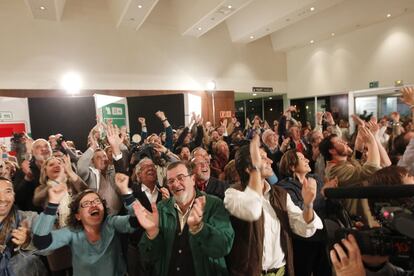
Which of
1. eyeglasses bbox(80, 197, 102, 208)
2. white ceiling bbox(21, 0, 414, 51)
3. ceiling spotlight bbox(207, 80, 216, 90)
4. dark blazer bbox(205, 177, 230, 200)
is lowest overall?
dark blazer bbox(205, 177, 230, 200)

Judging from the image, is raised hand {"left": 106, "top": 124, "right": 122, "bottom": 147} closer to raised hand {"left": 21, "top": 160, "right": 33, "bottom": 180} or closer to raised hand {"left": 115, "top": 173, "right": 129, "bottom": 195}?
raised hand {"left": 115, "top": 173, "right": 129, "bottom": 195}

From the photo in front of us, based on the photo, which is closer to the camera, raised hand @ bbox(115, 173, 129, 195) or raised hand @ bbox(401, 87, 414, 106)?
raised hand @ bbox(115, 173, 129, 195)

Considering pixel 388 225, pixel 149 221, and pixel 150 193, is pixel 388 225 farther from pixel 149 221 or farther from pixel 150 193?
pixel 150 193

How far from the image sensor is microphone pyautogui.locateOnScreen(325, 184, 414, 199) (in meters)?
0.62

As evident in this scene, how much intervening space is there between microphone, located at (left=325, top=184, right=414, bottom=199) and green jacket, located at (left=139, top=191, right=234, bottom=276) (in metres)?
0.73

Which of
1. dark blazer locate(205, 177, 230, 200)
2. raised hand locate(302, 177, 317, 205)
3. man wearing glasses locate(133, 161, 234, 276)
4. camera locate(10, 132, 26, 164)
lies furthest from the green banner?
raised hand locate(302, 177, 317, 205)

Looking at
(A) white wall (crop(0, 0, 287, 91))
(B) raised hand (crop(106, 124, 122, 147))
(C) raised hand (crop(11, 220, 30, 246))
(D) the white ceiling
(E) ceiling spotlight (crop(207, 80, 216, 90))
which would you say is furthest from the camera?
(E) ceiling spotlight (crop(207, 80, 216, 90))

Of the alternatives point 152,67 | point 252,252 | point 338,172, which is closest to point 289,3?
point 152,67

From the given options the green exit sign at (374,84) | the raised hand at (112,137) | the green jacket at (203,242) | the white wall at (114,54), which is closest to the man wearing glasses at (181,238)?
the green jacket at (203,242)

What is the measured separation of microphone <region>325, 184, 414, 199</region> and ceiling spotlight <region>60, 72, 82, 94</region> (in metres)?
8.20

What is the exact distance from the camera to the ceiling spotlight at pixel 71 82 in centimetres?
761

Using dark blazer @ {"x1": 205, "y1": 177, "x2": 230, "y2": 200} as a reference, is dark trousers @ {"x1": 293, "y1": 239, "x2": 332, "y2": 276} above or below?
below

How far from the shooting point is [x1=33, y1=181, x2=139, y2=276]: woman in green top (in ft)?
5.44

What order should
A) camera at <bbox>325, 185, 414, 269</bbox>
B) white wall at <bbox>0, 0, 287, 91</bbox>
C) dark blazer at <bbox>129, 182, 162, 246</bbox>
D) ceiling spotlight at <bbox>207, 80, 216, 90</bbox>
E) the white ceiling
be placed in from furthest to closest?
ceiling spotlight at <bbox>207, 80, 216, 90</bbox> < white wall at <bbox>0, 0, 287, 91</bbox> < the white ceiling < dark blazer at <bbox>129, 182, 162, 246</bbox> < camera at <bbox>325, 185, 414, 269</bbox>
